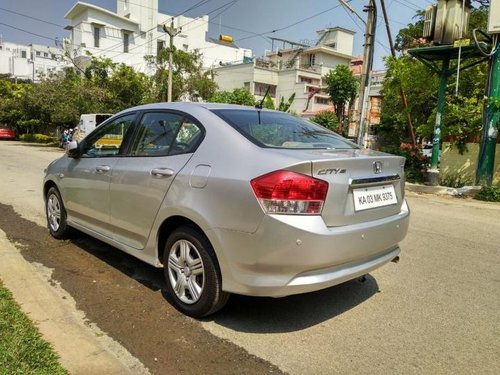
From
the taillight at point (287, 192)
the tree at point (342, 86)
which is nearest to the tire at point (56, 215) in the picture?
the taillight at point (287, 192)

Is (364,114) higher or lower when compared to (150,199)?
higher

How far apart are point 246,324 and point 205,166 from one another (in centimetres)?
125

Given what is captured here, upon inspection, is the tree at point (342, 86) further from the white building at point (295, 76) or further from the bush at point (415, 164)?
the bush at point (415, 164)

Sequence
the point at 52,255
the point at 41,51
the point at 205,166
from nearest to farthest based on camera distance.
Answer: the point at 205,166
the point at 52,255
the point at 41,51

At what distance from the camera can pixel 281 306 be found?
3.83m

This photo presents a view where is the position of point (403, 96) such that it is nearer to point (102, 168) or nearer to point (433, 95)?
point (433, 95)

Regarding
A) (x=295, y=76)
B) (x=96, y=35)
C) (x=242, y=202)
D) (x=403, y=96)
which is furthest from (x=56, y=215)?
(x=295, y=76)

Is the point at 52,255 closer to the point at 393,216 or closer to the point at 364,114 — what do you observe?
the point at 393,216

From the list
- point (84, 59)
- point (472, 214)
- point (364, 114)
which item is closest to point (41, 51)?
point (84, 59)

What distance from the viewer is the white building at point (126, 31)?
48531 mm

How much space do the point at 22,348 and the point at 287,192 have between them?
1.88m

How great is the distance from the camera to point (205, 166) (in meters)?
3.37

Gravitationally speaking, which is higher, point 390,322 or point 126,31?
point 126,31

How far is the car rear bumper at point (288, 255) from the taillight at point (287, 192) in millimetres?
59
